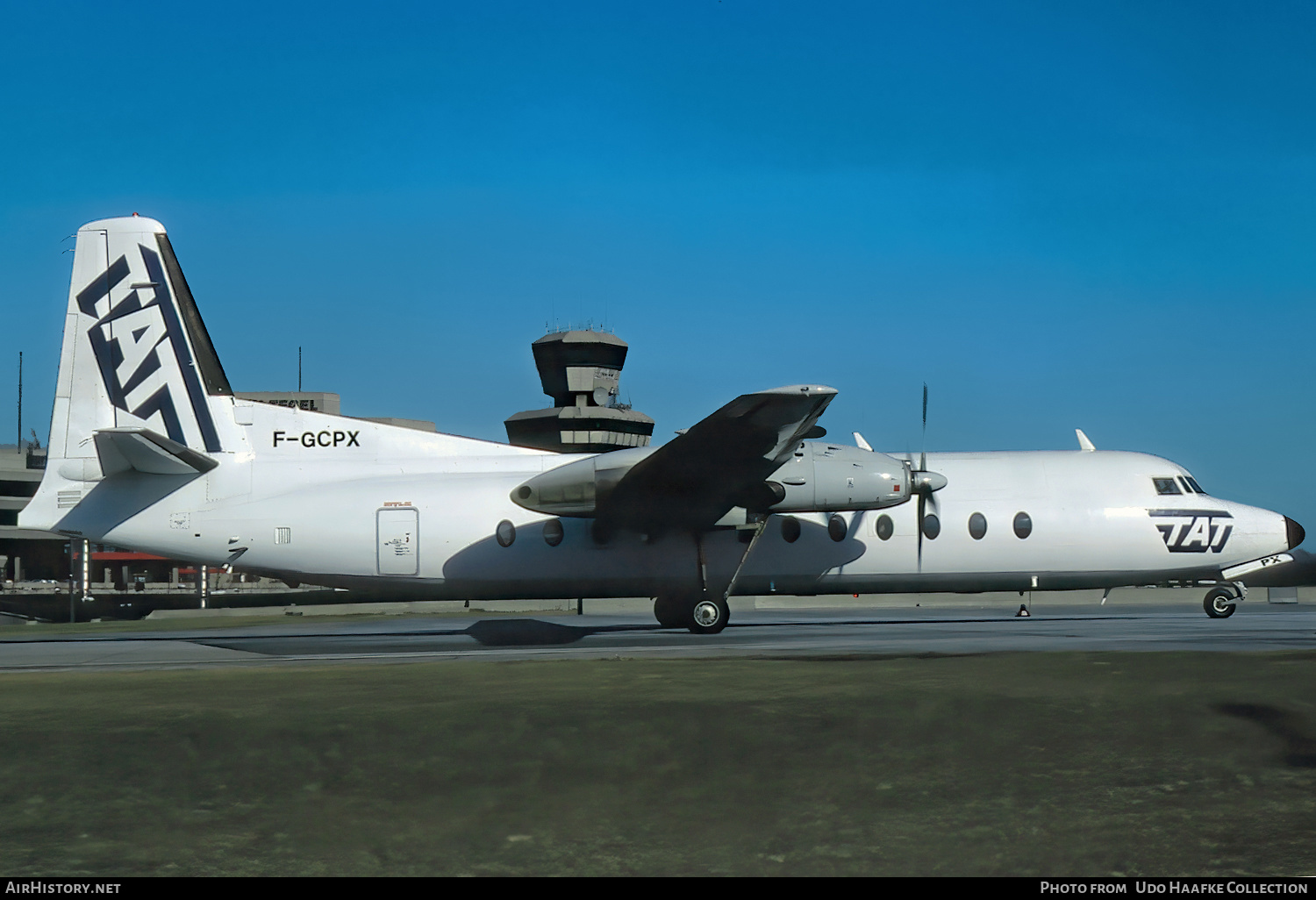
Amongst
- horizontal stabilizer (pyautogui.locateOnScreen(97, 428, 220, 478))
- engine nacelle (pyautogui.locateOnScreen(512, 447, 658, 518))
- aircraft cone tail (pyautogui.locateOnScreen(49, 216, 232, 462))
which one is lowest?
engine nacelle (pyautogui.locateOnScreen(512, 447, 658, 518))

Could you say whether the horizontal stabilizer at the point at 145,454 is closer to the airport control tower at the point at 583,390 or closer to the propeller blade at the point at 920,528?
the propeller blade at the point at 920,528

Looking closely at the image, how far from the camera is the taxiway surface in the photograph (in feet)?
56.5

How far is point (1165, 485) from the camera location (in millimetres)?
24688

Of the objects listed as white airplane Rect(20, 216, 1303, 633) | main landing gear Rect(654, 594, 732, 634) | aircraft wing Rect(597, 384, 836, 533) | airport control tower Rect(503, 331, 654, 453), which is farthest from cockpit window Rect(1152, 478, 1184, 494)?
airport control tower Rect(503, 331, 654, 453)

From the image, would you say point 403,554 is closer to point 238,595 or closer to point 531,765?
point 531,765

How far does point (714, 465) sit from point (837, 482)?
8.58 ft

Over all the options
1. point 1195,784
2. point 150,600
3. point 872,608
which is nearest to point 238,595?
point 150,600

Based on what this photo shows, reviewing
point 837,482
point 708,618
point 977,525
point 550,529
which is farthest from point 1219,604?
point 550,529

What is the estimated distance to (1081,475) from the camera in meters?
24.5

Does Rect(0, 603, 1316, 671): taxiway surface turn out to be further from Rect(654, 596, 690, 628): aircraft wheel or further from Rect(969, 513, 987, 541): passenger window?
Rect(969, 513, 987, 541): passenger window

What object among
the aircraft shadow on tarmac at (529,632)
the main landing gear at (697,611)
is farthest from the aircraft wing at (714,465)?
the aircraft shadow on tarmac at (529,632)

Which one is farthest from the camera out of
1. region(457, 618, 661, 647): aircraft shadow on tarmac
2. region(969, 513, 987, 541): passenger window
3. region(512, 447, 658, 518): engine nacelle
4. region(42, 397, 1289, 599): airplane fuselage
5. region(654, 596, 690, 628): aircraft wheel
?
region(969, 513, 987, 541): passenger window

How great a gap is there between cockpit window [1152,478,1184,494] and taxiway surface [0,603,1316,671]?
3.09m

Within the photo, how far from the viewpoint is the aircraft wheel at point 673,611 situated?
23.2 m
